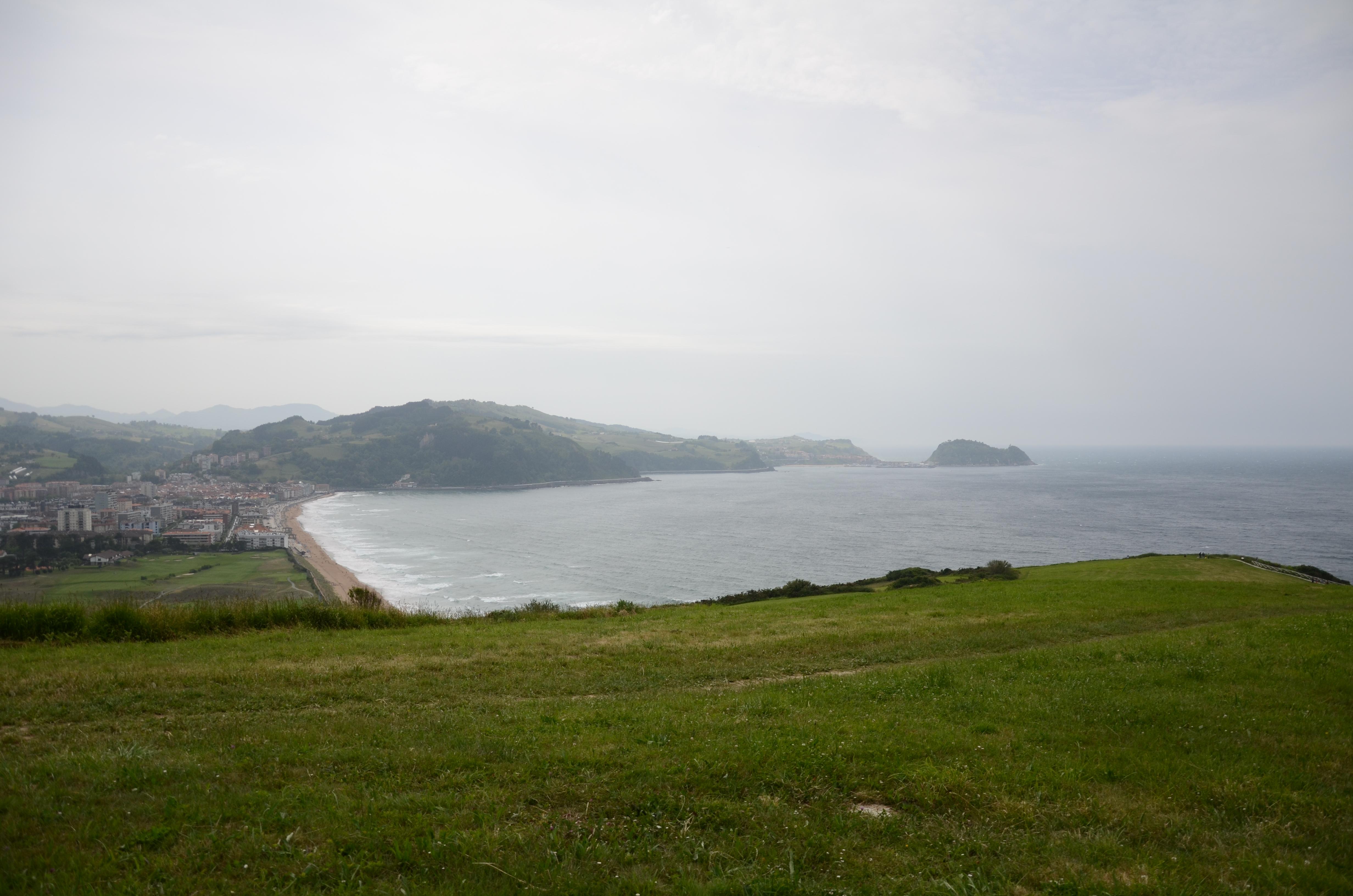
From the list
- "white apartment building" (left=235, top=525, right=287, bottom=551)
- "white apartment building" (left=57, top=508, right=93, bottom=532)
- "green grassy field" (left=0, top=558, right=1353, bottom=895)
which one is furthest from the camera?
"white apartment building" (left=235, top=525, right=287, bottom=551)

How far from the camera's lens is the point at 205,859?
5562mm

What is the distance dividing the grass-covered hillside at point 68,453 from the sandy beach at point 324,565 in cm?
4601

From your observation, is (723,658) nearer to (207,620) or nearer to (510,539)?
(207,620)

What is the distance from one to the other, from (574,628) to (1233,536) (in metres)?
95.1

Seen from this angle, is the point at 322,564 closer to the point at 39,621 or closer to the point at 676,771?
the point at 39,621

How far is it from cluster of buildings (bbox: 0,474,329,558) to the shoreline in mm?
2417

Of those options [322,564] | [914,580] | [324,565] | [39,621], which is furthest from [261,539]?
[914,580]

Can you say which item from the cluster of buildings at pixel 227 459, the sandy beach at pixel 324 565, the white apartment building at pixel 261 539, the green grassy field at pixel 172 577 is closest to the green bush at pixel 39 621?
the green grassy field at pixel 172 577

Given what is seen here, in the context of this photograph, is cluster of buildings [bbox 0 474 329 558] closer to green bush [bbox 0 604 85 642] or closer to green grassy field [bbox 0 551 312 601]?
green grassy field [bbox 0 551 312 601]

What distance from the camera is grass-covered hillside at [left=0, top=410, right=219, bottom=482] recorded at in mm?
118875

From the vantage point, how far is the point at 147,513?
90.9 metres

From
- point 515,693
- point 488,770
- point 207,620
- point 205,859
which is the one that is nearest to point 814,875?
point 488,770

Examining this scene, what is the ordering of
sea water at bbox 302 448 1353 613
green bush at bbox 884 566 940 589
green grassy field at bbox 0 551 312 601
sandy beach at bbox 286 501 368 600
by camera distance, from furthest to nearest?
1. sea water at bbox 302 448 1353 613
2. sandy beach at bbox 286 501 368 600
3. green grassy field at bbox 0 551 312 601
4. green bush at bbox 884 566 940 589

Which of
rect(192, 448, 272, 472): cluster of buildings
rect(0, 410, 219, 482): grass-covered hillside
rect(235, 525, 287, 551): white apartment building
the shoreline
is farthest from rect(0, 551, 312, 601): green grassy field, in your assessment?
rect(192, 448, 272, 472): cluster of buildings
